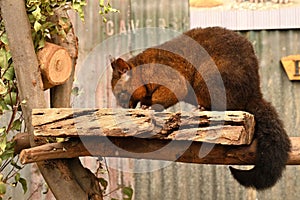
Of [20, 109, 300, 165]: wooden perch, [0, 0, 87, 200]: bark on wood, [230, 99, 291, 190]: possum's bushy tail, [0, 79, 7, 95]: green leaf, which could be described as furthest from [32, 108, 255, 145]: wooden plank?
[0, 79, 7, 95]: green leaf

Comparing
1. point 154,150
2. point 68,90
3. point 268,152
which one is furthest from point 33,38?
point 268,152

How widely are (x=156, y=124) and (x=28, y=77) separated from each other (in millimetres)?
800

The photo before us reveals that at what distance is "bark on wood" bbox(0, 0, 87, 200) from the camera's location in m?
2.66

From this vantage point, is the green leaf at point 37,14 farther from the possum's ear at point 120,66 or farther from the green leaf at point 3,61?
the possum's ear at point 120,66

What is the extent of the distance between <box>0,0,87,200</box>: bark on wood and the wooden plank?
0.43m

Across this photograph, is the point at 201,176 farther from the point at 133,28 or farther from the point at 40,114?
the point at 40,114

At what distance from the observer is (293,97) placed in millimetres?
4156

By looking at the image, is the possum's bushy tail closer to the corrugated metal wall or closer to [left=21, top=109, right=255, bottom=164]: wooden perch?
[left=21, top=109, right=255, bottom=164]: wooden perch

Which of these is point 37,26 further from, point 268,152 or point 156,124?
point 268,152

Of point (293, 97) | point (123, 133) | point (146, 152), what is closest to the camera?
point (123, 133)

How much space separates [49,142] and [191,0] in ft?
6.50

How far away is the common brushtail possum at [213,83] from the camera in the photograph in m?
Result: 2.38

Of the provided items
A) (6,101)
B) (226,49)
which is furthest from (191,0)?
(6,101)

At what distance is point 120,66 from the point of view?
120 inches
